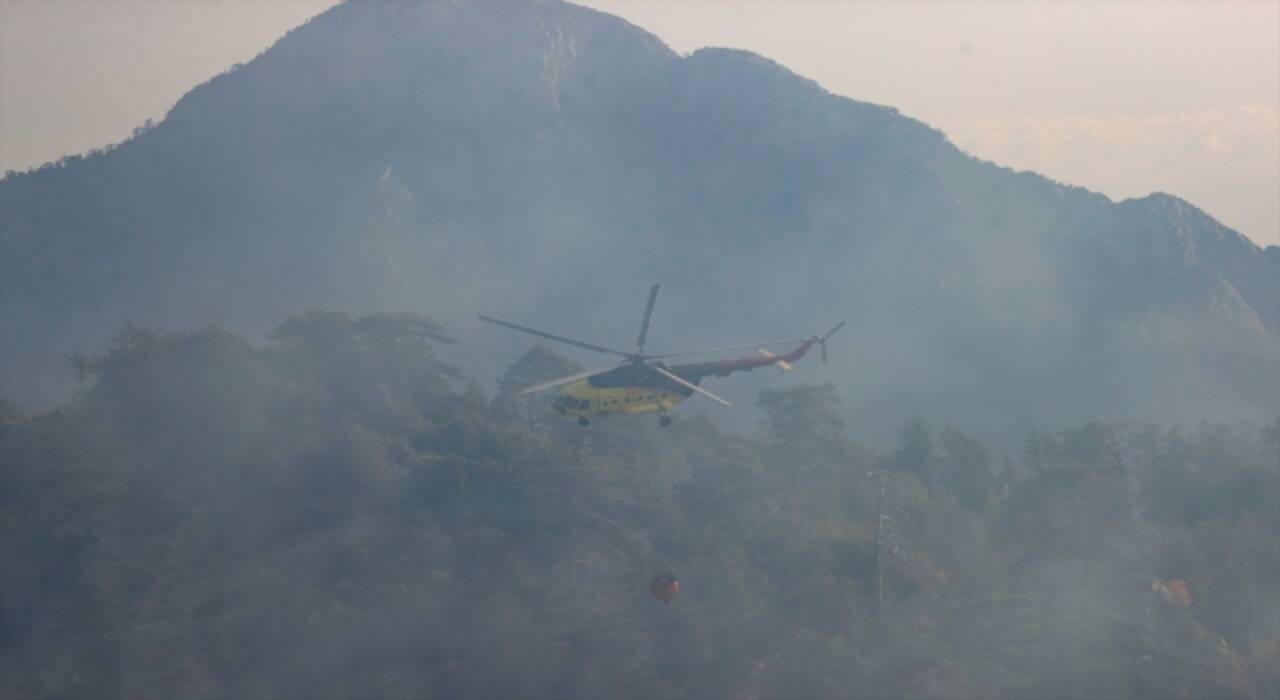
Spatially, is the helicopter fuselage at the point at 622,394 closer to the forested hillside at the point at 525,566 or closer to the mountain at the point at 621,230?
the forested hillside at the point at 525,566

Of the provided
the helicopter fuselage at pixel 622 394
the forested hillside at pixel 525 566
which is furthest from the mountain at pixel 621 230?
the helicopter fuselage at pixel 622 394

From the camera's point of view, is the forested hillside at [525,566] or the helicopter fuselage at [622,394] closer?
the helicopter fuselage at [622,394]

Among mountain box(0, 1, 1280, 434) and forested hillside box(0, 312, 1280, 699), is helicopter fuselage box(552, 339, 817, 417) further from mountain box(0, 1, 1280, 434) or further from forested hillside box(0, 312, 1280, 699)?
mountain box(0, 1, 1280, 434)

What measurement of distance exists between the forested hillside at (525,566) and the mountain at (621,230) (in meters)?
62.8

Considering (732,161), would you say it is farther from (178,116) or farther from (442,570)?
(442,570)

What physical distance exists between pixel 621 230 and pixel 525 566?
371ft

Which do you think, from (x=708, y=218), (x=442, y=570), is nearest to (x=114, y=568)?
(x=442, y=570)

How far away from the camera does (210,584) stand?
42.3 m

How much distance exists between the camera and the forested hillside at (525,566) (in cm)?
3941

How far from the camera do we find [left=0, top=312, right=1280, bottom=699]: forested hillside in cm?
3941

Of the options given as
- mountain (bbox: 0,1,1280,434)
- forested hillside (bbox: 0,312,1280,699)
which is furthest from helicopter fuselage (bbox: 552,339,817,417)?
mountain (bbox: 0,1,1280,434)

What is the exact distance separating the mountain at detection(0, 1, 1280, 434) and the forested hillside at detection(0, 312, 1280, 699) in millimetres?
62820

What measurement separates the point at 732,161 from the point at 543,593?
421ft

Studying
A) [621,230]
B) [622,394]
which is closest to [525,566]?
[622,394]
